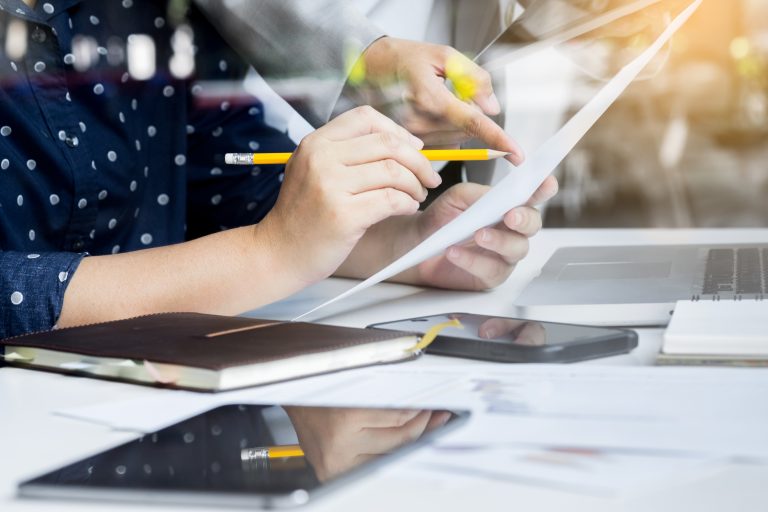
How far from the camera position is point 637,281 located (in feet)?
2.10

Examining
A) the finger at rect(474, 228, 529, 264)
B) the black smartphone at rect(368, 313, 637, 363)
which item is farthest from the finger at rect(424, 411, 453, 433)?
the finger at rect(474, 228, 529, 264)

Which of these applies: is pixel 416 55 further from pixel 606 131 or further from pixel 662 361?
pixel 606 131

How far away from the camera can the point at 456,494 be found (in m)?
0.26

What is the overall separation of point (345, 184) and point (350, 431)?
0.27 meters

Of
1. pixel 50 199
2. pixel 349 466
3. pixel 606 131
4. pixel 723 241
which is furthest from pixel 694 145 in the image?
pixel 349 466

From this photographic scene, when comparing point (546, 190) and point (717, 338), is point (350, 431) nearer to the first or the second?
point (717, 338)

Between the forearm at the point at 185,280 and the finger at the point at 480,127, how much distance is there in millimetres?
160

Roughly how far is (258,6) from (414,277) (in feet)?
0.88

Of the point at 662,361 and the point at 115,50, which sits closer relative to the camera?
the point at 662,361

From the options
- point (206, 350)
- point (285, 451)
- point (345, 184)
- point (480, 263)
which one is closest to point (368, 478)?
point (285, 451)

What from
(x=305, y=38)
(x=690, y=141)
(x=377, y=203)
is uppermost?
(x=690, y=141)

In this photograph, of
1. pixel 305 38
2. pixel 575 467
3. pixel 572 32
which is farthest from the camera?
pixel 572 32

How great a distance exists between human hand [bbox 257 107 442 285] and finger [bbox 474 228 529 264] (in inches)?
3.4

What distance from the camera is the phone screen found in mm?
459
